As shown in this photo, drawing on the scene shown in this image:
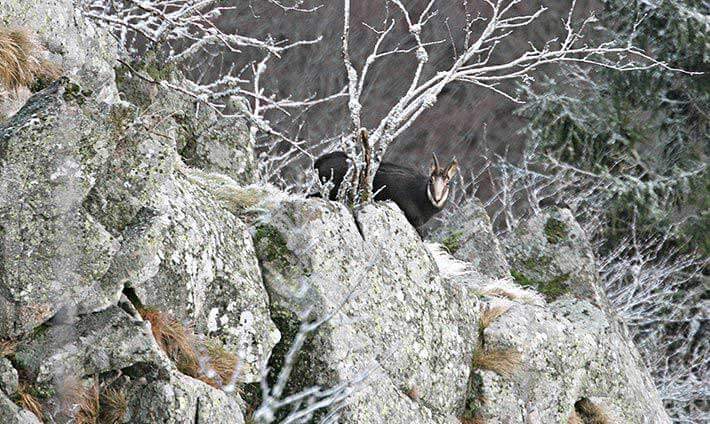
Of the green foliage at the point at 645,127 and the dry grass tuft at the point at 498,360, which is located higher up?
the dry grass tuft at the point at 498,360

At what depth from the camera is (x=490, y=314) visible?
23.6 feet

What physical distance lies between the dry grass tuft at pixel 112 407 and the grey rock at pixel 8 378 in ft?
1.37

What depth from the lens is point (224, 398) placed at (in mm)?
4785

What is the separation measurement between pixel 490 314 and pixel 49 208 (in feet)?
11.6

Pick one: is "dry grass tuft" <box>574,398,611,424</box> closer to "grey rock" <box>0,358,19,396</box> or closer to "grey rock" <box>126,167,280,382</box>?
"grey rock" <box>126,167,280,382</box>

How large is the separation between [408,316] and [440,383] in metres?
0.43

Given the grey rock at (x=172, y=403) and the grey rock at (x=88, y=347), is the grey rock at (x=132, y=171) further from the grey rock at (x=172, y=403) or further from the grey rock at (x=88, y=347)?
the grey rock at (x=172, y=403)

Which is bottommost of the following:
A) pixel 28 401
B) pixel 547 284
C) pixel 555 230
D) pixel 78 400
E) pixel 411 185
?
pixel 547 284

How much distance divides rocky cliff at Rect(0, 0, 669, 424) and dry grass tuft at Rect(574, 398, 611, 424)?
0.01m

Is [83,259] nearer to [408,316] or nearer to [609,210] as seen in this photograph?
[408,316]

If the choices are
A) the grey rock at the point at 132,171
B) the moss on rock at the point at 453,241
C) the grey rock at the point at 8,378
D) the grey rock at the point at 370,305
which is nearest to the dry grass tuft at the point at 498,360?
the grey rock at the point at 370,305

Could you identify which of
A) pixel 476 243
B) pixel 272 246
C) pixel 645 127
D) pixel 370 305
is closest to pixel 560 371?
pixel 370 305

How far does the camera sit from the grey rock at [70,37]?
614 cm

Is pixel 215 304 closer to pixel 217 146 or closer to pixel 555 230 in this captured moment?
pixel 217 146
